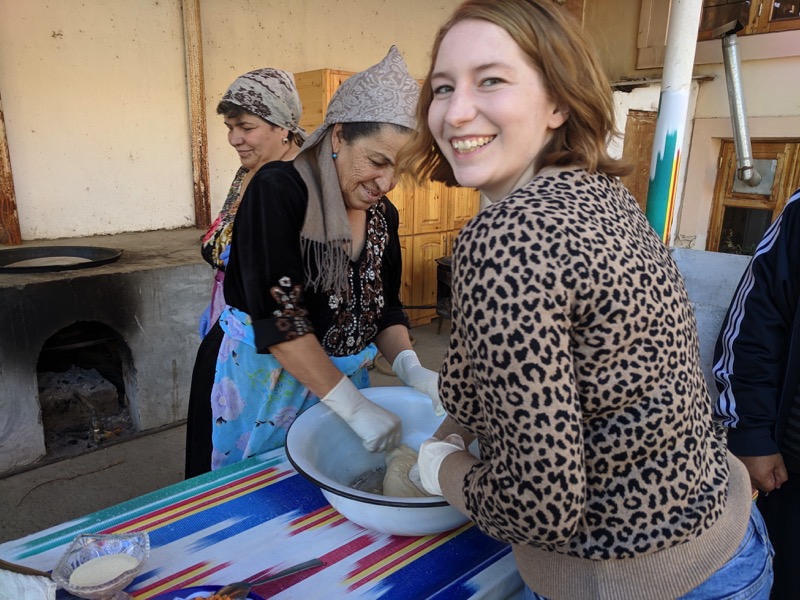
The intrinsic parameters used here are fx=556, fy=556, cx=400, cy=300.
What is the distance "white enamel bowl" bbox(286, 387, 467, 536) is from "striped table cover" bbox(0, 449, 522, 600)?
0.15 ft

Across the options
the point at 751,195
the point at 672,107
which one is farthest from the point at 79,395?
the point at 751,195

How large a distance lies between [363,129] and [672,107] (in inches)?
82.0

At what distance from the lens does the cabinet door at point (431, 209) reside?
4.97m

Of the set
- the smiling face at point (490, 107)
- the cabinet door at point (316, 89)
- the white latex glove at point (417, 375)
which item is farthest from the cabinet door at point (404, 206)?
the smiling face at point (490, 107)

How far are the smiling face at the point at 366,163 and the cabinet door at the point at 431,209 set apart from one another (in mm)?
3447

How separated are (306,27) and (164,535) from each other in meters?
4.35

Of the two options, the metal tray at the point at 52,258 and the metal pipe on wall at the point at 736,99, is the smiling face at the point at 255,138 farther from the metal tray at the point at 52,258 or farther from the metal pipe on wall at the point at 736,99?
the metal pipe on wall at the point at 736,99

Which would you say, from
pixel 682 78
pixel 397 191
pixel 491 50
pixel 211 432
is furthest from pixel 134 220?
pixel 491 50

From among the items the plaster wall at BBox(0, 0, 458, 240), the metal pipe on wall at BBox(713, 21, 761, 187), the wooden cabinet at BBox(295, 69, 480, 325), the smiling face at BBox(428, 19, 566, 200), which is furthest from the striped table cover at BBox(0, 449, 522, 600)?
the metal pipe on wall at BBox(713, 21, 761, 187)

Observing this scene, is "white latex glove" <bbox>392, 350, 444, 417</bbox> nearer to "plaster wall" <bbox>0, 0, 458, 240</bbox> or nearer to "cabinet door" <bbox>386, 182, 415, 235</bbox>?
"plaster wall" <bbox>0, 0, 458, 240</bbox>

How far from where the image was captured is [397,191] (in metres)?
4.77

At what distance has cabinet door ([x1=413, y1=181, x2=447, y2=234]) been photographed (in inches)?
196

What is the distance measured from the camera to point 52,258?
3.22m

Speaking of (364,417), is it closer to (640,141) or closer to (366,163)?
(366,163)
